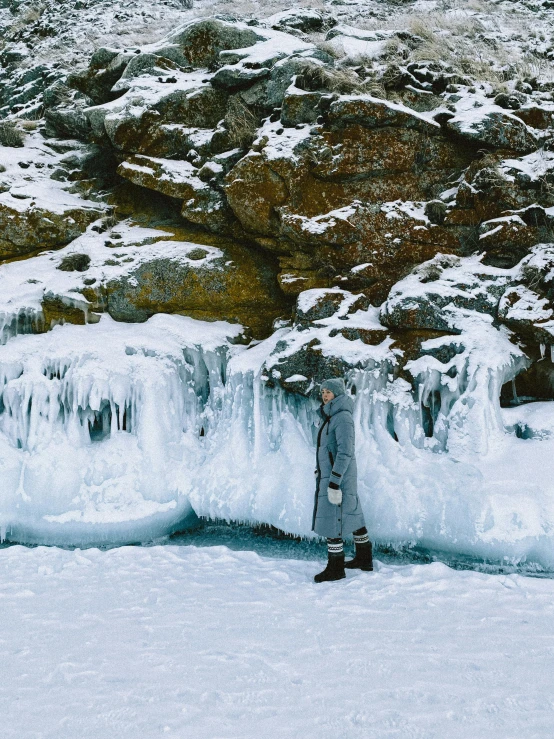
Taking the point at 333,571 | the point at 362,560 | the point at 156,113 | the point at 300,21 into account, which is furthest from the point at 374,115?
the point at 333,571

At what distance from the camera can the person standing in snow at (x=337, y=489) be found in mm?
4637

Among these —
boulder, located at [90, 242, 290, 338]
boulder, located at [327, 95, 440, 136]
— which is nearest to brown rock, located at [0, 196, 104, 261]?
boulder, located at [90, 242, 290, 338]

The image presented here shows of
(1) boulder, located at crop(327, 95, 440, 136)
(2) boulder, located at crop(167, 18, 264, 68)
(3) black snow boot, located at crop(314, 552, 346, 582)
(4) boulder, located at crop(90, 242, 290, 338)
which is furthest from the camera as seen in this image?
(2) boulder, located at crop(167, 18, 264, 68)

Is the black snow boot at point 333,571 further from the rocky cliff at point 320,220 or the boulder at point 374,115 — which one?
the boulder at point 374,115

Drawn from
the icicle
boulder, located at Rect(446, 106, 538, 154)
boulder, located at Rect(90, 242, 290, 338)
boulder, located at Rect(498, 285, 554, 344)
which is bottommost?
the icicle

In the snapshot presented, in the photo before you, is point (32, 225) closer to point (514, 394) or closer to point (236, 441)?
point (236, 441)

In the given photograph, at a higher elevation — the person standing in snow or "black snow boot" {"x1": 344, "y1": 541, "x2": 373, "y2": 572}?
the person standing in snow

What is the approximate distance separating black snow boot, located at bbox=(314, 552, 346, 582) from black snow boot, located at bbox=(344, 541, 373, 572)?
8.8 inches

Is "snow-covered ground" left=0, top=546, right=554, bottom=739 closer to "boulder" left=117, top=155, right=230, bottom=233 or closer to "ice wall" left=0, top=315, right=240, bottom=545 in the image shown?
"ice wall" left=0, top=315, right=240, bottom=545

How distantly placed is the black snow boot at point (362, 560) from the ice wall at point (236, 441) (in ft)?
2.52

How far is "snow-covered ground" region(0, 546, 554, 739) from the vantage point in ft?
8.19

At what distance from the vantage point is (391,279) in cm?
674

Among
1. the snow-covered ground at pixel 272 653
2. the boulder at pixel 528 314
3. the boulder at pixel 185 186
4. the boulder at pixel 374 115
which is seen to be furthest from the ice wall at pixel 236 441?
the boulder at pixel 374 115

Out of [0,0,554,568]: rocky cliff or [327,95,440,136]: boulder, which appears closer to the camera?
[0,0,554,568]: rocky cliff
